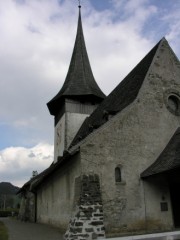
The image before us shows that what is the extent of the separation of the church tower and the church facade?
6.54 meters

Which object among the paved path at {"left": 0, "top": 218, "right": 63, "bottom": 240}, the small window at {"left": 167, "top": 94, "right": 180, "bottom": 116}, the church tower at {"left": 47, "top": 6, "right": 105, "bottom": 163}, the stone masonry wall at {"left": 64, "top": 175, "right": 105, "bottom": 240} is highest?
the church tower at {"left": 47, "top": 6, "right": 105, "bottom": 163}

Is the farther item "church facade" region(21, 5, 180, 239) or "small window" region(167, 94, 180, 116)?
"small window" region(167, 94, 180, 116)

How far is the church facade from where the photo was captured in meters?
11.8

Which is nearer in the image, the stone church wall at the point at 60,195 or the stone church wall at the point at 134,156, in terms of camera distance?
the stone church wall at the point at 134,156

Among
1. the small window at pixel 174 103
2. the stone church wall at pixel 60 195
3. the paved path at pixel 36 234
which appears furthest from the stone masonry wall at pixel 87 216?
the small window at pixel 174 103

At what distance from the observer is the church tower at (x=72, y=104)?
23172 millimetres

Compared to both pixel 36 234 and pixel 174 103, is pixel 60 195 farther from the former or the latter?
pixel 174 103

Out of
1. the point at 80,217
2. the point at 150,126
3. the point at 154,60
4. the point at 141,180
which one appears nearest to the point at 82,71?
the point at 154,60

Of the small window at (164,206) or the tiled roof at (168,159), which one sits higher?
the tiled roof at (168,159)

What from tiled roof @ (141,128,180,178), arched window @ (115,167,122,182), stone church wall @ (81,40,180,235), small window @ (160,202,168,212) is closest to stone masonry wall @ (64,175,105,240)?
stone church wall @ (81,40,180,235)

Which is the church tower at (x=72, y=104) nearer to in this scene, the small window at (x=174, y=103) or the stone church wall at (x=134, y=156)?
the small window at (x=174, y=103)

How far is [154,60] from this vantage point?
50.9 feet

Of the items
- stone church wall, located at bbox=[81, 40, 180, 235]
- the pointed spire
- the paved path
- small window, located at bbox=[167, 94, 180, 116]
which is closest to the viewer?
stone church wall, located at bbox=[81, 40, 180, 235]

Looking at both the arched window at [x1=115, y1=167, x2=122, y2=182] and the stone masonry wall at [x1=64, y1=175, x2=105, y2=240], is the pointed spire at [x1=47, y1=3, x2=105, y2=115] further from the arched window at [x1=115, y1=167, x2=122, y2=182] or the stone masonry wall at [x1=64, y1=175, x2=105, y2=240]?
the stone masonry wall at [x1=64, y1=175, x2=105, y2=240]
